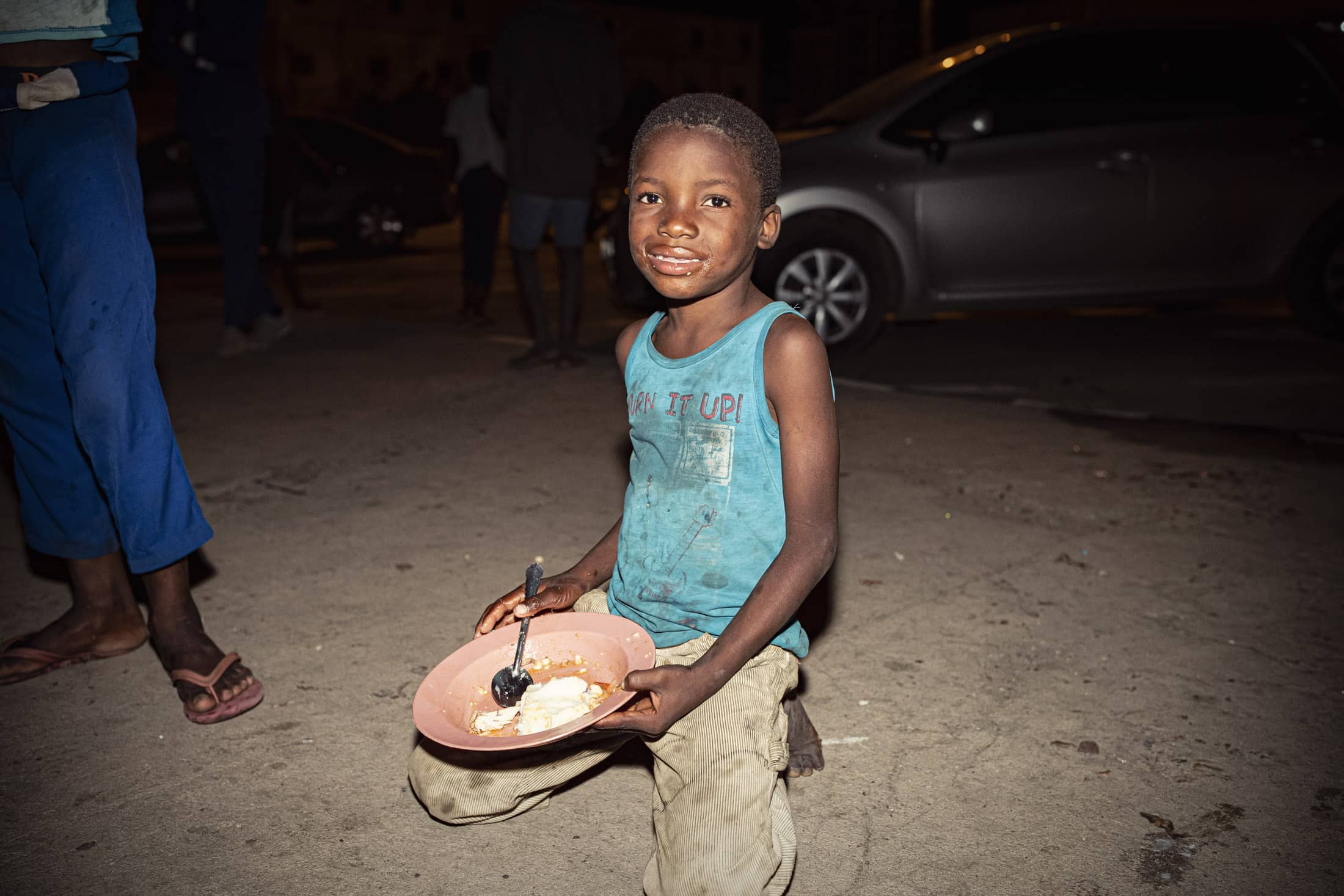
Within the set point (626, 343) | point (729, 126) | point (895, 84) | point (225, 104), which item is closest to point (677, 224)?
point (729, 126)

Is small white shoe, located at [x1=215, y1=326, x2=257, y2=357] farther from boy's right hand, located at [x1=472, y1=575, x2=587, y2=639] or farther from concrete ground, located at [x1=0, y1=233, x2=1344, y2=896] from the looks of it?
boy's right hand, located at [x1=472, y1=575, x2=587, y2=639]

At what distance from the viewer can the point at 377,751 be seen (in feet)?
7.91

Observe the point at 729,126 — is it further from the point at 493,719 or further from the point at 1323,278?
the point at 1323,278

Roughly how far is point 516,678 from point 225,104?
5.02 metres

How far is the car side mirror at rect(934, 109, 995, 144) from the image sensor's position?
6078 mm

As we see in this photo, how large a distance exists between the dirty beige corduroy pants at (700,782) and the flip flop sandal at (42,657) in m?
1.13

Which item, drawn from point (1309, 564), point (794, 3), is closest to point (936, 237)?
point (1309, 564)

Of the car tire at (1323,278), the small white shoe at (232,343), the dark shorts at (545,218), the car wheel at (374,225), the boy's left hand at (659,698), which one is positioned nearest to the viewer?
the boy's left hand at (659,698)

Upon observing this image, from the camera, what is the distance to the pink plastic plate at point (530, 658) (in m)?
1.92

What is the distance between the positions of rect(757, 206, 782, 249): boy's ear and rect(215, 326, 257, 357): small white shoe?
542 centimetres

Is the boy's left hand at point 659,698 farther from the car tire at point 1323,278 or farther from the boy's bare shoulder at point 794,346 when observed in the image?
the car tire at point 1323,278

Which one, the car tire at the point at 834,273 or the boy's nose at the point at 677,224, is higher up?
the boy's nose at the point at 677,224

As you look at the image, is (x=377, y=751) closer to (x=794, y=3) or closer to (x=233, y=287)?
(x=233, y=287)

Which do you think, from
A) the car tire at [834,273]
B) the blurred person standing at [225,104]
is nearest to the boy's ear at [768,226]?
the car tire at [834,273]
